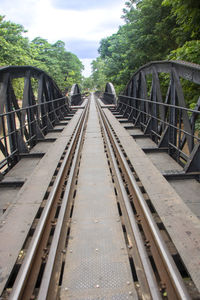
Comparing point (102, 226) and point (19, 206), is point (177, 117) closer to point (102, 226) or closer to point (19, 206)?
point (102, 226)

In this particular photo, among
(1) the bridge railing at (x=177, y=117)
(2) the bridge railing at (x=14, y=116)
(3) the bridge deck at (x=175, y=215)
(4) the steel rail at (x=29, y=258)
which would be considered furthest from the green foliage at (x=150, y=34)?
(4) the steel rail at (x=29, y=258)

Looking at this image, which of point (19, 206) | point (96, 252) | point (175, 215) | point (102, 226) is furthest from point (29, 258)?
point (175, 215)

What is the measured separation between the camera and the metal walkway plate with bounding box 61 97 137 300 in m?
2.38

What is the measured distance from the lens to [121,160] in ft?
20.0

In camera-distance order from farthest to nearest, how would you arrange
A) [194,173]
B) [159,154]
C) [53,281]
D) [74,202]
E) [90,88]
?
[90,88] < [159,154] < [194,173] < [74,202] < [53,281]

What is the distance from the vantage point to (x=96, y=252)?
2.89 meters

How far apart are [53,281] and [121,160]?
12.9 ft

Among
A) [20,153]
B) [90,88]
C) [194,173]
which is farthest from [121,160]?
[90,88]

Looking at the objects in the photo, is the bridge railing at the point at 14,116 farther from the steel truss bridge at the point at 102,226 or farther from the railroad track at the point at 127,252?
the railroad track at the point at 127,252

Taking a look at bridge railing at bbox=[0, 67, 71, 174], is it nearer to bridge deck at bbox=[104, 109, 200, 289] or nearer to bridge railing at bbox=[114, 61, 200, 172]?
bridge deck at bbox=[104, 109, 200, 289]

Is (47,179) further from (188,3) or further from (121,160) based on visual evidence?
(188,3)

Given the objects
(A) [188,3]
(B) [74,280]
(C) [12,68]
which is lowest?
(B) [74,280]

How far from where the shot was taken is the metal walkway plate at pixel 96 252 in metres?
2.38

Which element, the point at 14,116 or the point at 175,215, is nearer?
the point at 175,215
